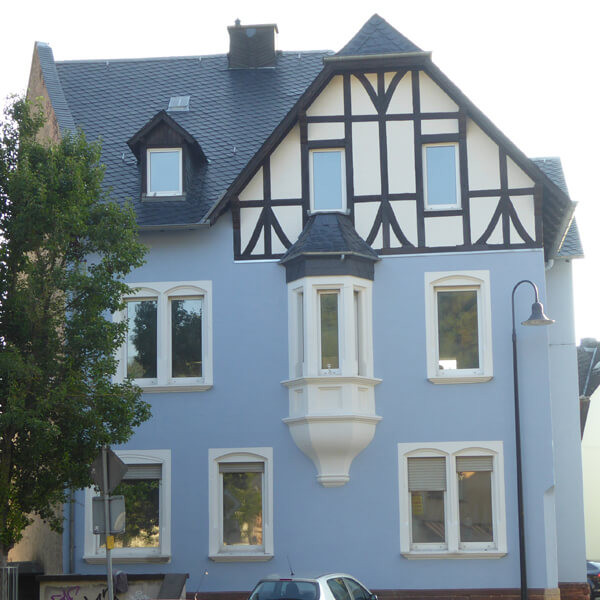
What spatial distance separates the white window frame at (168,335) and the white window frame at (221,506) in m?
1.42

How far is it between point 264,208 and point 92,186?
5.22m

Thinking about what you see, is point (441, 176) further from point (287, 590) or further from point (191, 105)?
point (287, 590)

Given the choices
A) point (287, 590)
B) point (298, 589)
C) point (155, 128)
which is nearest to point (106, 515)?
Answer: point (287, 590)

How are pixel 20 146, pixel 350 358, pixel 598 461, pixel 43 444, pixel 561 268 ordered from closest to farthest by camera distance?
pixel 43 444, pixel 20 146, pixel 350 358, pixel 561 268, pixel 598 461

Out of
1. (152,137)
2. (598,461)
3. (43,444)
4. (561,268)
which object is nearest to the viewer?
(43,444)

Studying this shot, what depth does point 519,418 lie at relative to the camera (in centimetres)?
2053

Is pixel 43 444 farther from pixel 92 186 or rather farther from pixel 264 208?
pixel 264 208

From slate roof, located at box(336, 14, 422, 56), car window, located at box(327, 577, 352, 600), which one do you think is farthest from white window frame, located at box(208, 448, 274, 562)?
slate roof, located at box(336, 14, 422, 56)

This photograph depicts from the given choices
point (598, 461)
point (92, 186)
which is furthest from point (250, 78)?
point (598, 461)

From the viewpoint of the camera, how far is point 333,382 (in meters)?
20.2

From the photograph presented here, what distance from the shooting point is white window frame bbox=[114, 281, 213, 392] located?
21172mm

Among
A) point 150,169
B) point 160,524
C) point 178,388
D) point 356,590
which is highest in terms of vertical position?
point 150,169

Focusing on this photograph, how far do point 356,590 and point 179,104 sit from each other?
42.1 feet

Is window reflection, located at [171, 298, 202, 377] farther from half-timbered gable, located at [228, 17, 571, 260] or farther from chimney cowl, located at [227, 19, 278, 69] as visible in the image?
chimney cowl, located at [227, 19, 278, 69]
